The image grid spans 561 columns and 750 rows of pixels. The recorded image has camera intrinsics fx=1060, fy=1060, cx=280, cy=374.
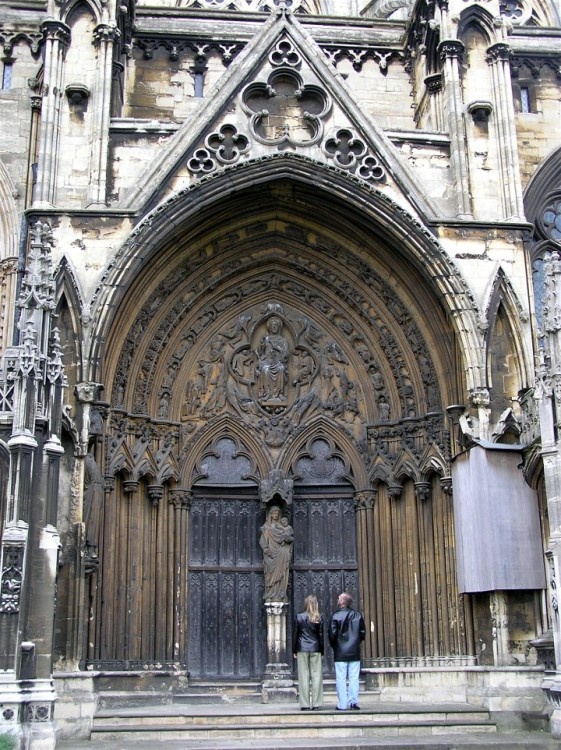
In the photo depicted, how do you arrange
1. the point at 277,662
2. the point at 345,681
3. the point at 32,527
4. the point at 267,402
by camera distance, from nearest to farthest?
the point at 32,527
the point at 345,681
the point at 277,662
the point at 267,402

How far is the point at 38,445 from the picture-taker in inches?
487

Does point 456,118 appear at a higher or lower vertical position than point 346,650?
higher

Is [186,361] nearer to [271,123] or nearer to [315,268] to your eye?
[315,268]

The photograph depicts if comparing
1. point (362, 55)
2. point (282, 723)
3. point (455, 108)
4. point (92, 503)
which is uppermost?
point (362, 55)

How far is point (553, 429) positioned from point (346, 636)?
12.4 ft

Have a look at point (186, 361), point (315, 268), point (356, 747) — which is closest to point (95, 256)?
point (186, 361)

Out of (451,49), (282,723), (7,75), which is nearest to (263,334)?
(451,49)

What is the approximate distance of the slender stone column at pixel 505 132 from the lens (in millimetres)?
16281

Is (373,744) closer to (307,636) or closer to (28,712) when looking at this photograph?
(307,636)

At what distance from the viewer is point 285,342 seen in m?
17.7

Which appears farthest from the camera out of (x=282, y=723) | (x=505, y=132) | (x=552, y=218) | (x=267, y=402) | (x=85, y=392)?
(x=552, y=218)

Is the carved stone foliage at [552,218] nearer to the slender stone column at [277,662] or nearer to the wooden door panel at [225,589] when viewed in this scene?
the wooden door panel at [225,589]

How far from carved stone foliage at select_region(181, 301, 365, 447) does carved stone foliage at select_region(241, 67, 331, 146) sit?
2.91 m

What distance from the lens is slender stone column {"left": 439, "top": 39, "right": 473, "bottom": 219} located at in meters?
16.2
